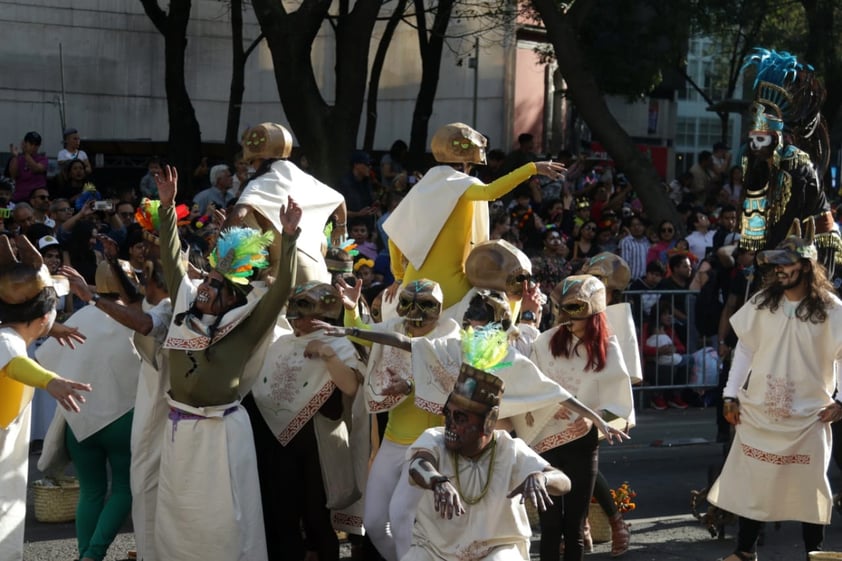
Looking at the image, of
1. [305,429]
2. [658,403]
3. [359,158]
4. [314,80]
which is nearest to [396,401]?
[305,429]

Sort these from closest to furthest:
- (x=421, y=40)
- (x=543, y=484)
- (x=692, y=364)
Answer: (x=543, y=484) → (x=692, y=364) → (x=421, y=40)

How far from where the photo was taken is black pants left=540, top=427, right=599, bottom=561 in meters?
7.56

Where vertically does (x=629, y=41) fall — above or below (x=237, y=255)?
above

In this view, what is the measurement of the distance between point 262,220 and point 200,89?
62.2ft

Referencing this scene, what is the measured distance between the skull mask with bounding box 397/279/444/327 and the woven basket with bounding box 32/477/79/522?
9.65 ft

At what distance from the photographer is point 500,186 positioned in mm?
8383

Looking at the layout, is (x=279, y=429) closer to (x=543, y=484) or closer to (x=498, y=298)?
(x=498, y=298)

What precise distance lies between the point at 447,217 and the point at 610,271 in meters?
1.03

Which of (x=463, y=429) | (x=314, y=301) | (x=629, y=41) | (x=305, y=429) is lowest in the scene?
(x=305, y=429)

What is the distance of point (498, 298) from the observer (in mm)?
7945

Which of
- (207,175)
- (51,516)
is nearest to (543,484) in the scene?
(51,516)

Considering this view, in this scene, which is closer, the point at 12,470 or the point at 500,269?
the point at 12,470

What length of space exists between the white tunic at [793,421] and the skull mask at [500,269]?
1.46 m

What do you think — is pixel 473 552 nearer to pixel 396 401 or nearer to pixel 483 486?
pixel 483 486
